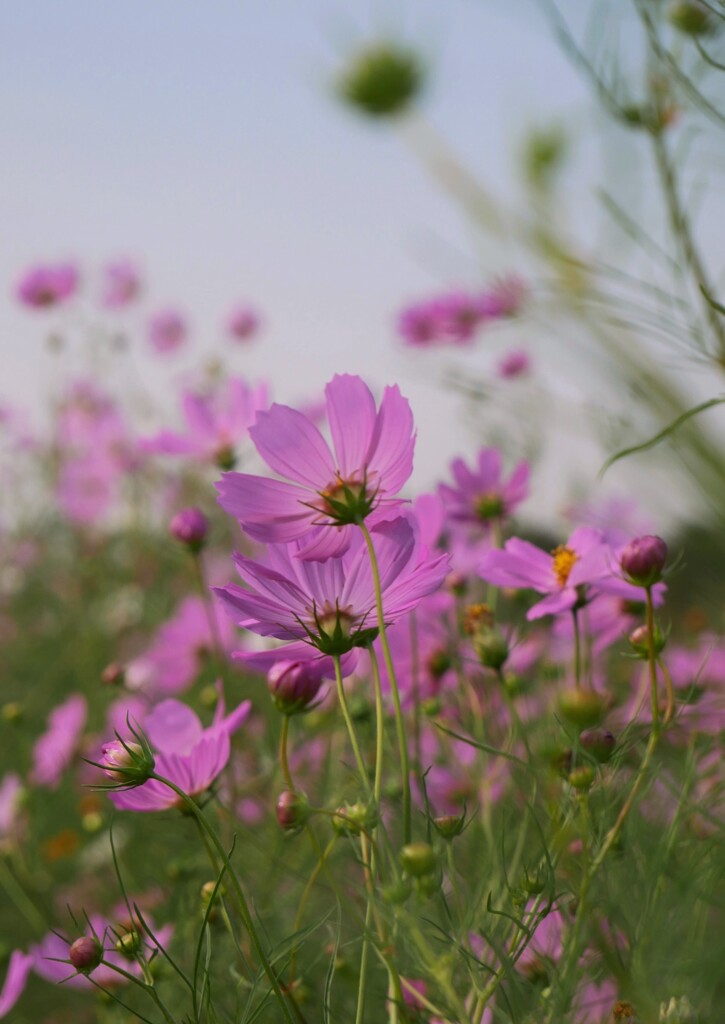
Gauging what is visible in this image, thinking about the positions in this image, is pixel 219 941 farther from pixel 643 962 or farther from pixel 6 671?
pixel 6 671

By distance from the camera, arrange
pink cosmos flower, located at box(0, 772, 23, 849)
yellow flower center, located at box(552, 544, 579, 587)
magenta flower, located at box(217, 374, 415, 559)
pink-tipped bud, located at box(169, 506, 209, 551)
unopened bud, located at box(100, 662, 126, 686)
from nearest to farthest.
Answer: magenta flower, located at box(217, 374, 415, 559) < yellow flower center, located at box(552, 544, 579, 587) < pink-tipped bud, located at box(169, 506, 209, 551) < unopened bud, located at box(100, 662, 126, 686) < pink cosmos flower, located at box(0, 772, 23, 849)

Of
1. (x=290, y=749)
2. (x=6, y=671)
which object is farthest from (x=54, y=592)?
(x=290, y=749)

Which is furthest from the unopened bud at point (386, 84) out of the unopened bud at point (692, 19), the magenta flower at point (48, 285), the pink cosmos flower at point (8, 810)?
the magenta flower at point (48, 285)

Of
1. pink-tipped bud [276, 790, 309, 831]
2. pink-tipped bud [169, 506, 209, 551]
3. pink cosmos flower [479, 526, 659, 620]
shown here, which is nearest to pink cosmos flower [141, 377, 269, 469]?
pink-tipped bud [169, 506, 209, 551]

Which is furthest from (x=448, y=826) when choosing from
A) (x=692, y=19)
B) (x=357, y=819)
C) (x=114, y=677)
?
(x=692, y=19)

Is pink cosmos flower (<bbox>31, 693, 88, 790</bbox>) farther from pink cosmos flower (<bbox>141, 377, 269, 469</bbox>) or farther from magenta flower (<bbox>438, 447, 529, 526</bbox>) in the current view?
magenta flower (<bbox>438, 447, 529, 526</bbox>)

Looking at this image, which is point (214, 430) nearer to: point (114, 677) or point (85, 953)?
point (114, 677)
